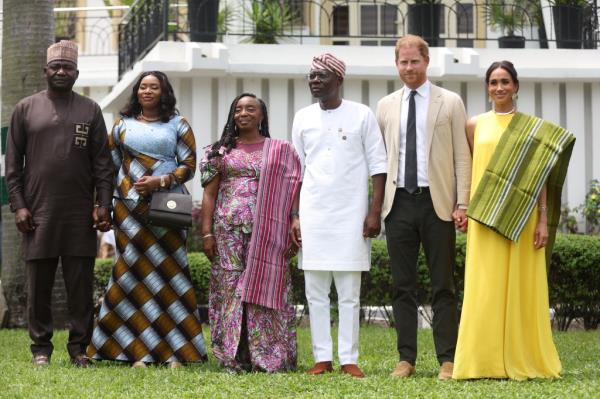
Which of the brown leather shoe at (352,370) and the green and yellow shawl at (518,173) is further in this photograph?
the brown leather shoe at (352,370)

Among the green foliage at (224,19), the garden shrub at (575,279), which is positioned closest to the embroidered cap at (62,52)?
the garden shrub at (575,279)

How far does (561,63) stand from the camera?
46.5 ft

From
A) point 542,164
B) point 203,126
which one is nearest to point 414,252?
point 542,164

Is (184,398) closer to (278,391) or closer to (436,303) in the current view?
(278,391)

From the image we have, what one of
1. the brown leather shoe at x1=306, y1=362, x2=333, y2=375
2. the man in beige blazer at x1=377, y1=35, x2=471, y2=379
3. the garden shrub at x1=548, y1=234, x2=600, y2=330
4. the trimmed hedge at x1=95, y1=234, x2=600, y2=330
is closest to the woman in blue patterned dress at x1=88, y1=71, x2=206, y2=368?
the brown leather shoe at x1=306, y1=362, x2=333, y2=375

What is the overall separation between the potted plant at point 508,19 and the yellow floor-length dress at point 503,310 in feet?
24.0

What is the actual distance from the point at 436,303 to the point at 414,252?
361 millimetres

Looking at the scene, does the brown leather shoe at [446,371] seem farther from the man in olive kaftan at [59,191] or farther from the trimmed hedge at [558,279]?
the trimmed hedge at [558,279]


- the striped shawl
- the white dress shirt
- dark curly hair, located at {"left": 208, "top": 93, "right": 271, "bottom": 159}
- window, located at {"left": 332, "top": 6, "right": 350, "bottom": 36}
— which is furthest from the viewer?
window, located at {"left": 332, "top": 6, "right": 350, "bottom": 36}

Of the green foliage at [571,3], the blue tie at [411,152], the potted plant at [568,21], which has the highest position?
the green foliage at [571,3]

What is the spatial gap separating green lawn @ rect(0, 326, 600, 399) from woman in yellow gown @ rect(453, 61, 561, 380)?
15 centimetres

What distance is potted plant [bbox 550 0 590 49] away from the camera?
1449 cm

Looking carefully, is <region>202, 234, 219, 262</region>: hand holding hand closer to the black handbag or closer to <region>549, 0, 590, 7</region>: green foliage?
the black handbag

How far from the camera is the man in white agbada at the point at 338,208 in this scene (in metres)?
7.77
